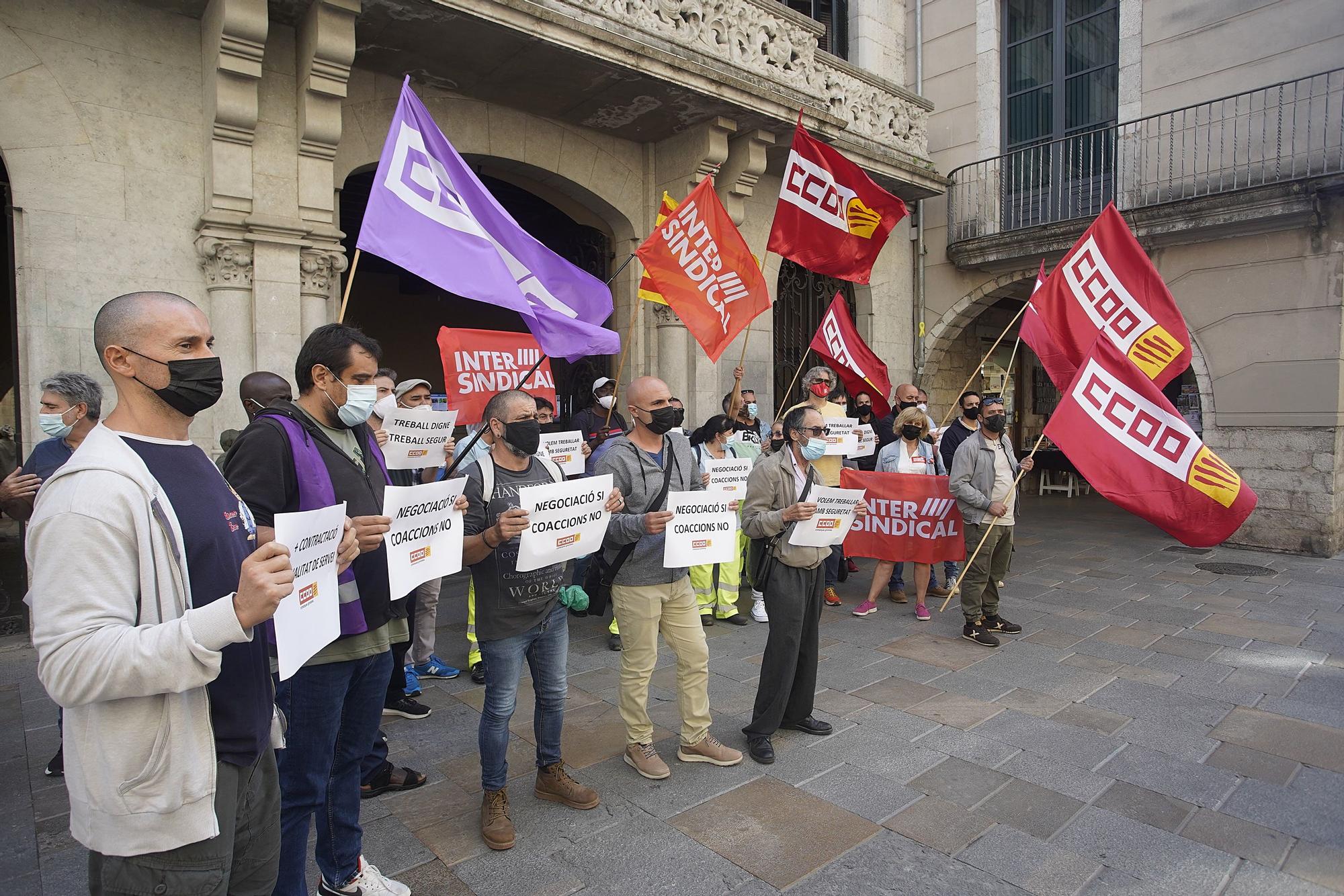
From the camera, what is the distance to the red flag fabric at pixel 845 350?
8.67 meters

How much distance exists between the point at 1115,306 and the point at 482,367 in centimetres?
487

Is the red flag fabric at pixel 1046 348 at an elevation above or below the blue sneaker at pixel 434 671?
above

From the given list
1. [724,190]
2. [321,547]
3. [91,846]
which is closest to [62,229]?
[321,547]

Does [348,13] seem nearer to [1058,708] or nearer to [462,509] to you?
[462,509]

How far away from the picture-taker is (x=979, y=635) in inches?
237

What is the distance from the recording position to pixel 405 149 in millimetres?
3961

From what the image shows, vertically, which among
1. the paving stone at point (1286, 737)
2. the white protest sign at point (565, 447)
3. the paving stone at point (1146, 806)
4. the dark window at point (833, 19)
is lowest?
the paving stone at point (1286, 737)

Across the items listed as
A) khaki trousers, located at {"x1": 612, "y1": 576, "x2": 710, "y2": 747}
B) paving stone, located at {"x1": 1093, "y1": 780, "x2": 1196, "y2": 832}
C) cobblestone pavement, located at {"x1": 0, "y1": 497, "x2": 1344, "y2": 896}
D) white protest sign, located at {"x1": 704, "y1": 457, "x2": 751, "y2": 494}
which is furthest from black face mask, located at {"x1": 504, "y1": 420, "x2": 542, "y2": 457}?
paving stone, located at {"x1": 1093, "y1": 780, "x2": 1196, "y2": 832}

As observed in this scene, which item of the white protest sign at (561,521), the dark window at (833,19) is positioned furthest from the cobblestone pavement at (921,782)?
the dark window at (833,19)

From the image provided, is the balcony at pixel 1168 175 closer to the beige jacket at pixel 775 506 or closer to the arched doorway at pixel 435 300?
the arched doorway at pixel 435 300

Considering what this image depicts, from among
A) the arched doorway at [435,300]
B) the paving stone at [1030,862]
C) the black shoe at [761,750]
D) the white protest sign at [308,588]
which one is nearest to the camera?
the white protest sign at [308,588]

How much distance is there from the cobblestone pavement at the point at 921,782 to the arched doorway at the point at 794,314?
6084 millimetres

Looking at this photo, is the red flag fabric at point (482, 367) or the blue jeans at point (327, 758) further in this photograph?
the red flag fabric at point (482, 367)

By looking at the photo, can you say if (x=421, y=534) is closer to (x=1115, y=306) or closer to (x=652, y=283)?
(x=652, y=283)
